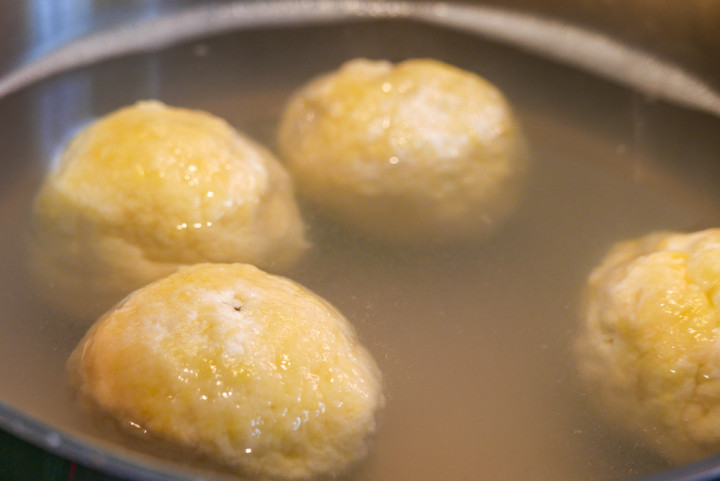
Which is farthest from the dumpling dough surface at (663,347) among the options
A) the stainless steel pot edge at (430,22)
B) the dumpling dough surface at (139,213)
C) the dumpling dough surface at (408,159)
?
the stainless steel pot edge at (430,22)

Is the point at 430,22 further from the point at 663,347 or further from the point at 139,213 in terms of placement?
the point at 663,347

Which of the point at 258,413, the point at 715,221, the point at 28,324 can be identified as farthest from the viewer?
the point at 715,221

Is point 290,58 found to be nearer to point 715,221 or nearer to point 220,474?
point 715,221

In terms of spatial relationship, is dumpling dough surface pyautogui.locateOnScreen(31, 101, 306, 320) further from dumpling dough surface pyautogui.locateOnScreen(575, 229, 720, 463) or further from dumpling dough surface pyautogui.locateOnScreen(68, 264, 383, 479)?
dumpling dough surface pyautogui.locateOnScreen(575, 229, 720, 463)

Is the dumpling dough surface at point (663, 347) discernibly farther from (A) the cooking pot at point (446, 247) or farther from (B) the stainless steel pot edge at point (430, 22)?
(B) the stainless steel pot edge at point (430, 22)

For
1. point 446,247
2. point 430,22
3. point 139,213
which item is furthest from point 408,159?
point 430,22

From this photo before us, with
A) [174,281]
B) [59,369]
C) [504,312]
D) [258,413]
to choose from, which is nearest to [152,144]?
[174,281]

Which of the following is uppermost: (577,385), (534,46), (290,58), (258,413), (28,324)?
(534,46)
